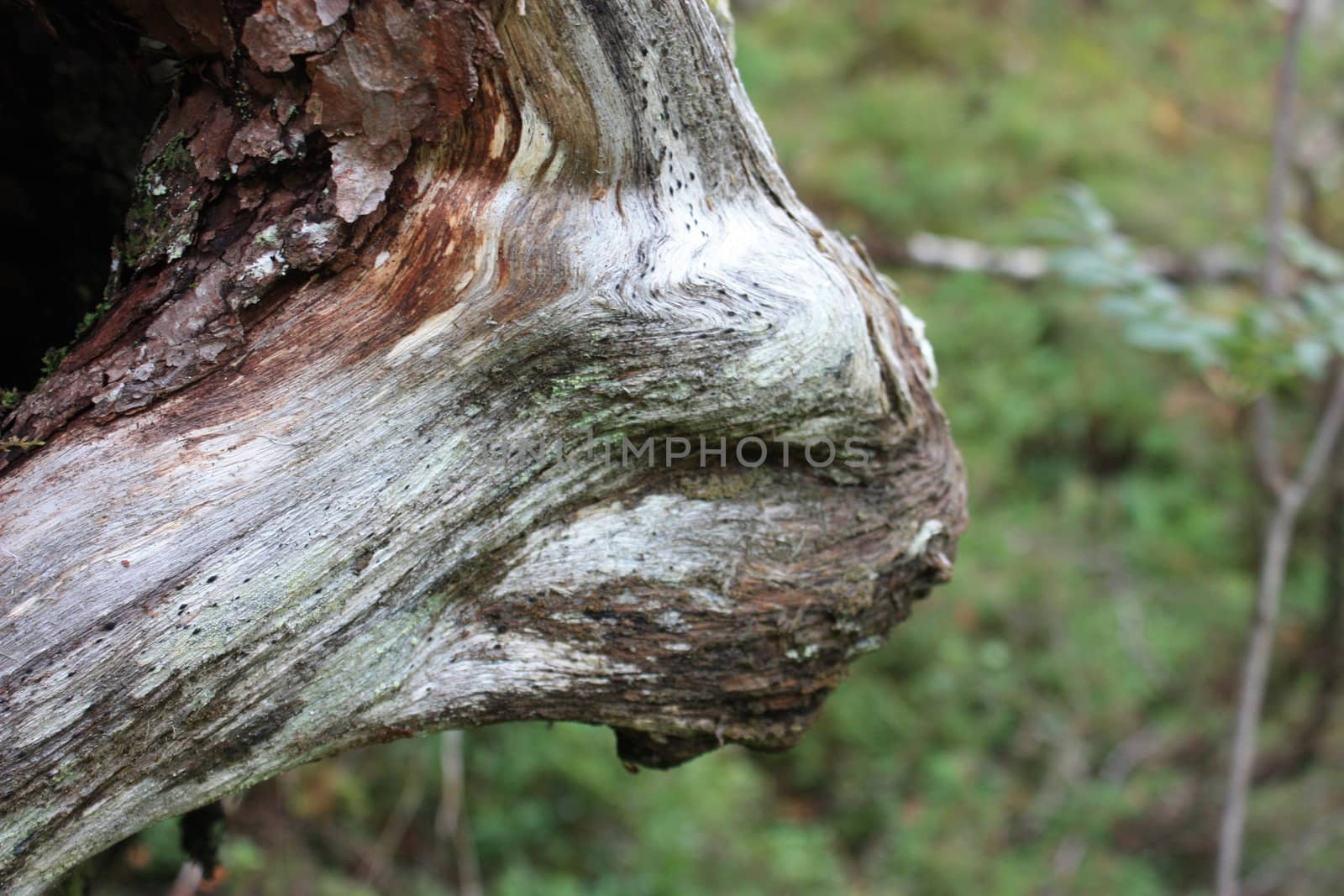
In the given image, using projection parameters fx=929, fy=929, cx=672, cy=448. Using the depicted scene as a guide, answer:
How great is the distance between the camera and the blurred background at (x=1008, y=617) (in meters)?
3.16

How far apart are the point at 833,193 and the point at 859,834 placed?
3.41 metres

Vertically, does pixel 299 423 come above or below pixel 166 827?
above

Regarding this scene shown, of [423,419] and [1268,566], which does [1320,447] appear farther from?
[423,419]

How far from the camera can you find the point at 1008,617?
4.22 meters

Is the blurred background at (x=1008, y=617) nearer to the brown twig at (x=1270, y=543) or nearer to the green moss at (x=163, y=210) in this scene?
the brown twig at (x=1270, y=543)

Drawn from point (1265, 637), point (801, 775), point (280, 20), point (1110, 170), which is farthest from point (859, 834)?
point (1110, 170)

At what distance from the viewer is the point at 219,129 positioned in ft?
3.44

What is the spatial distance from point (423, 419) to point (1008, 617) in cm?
371

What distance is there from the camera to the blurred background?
3.16m

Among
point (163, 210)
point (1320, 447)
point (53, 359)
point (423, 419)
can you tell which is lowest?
point (1320, 447)

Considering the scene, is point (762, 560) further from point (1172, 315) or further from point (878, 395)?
point (1172, 315)

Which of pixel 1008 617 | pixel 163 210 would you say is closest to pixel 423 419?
pixel 163 210

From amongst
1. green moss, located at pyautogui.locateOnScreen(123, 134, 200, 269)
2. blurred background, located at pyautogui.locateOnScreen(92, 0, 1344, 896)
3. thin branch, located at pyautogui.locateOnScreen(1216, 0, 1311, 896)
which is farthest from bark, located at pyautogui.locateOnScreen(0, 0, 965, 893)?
thin branch, located at pyautogui.locateOnScreen(1216, 0, 1311, 896)

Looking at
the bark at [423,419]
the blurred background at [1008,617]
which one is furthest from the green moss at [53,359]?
the blurred background at [1008,617]
